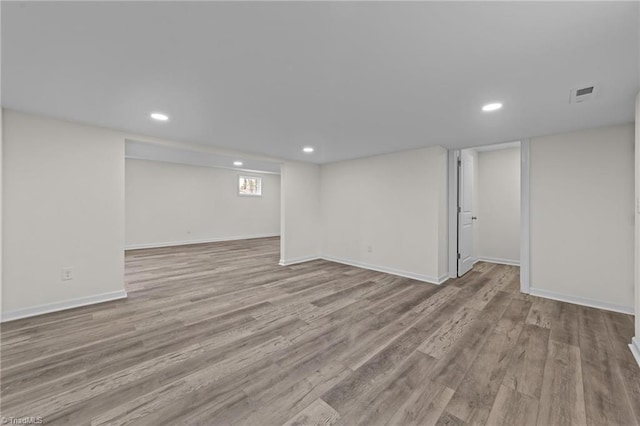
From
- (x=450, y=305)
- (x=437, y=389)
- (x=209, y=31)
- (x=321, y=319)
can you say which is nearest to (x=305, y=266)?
(x=321, y=319)

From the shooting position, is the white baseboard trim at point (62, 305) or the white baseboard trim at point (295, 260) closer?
the white baseboard trim at point (62, 305)

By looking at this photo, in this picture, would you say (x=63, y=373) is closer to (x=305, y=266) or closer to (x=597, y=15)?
(x=305, y=266)

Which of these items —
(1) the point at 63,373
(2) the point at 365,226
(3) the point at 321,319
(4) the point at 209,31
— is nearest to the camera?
(4) the point at 209,31

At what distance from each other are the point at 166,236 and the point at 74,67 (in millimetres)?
6495

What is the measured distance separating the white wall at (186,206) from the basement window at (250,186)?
5.8 inches

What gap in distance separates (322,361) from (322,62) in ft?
7.28

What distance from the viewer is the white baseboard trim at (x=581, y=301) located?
2.87m

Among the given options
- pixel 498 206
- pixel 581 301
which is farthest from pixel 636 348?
pixel 498 206

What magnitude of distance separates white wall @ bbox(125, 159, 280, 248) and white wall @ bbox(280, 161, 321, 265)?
4.06m

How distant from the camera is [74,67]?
1760 millimetres

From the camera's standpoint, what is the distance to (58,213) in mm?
2867

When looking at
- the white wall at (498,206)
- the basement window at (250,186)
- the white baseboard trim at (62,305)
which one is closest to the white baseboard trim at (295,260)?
the white baseboard trim at (62,305)

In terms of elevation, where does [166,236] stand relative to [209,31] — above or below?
below

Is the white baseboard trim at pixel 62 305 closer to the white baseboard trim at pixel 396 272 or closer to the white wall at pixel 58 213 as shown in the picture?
the white wall at pixel 58 213
